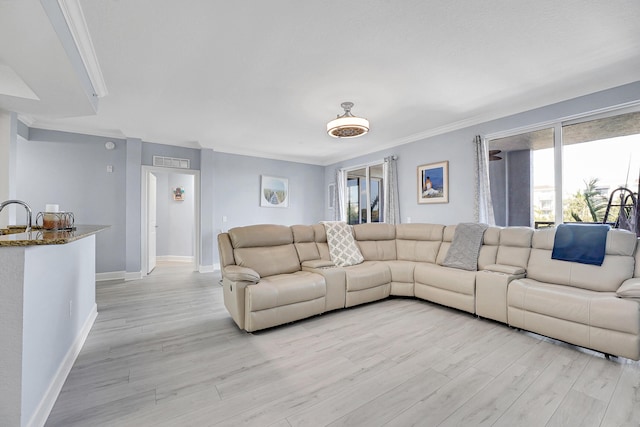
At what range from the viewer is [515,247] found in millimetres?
3359

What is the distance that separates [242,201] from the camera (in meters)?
6.22

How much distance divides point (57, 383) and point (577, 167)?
17.9 ft

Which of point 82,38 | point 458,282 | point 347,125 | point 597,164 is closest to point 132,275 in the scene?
point 82,38

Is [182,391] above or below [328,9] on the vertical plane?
below

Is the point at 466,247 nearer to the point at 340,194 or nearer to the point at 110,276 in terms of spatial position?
the point at 340,194

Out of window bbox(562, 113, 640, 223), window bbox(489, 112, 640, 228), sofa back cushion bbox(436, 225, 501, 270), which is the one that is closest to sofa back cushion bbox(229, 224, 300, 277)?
sofa back cushion bbox(436, 225, 501, 270)

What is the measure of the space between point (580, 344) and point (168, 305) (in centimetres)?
441

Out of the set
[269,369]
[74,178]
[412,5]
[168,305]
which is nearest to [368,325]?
[269,369]

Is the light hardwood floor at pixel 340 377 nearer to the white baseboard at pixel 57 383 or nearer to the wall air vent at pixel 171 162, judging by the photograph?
the white baseboard at pixel 57 383

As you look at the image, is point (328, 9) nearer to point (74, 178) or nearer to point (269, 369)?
point (269, 369)

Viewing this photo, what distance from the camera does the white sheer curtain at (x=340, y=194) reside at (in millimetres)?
6867

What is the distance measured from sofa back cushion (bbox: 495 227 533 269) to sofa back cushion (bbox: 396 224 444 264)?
839mm

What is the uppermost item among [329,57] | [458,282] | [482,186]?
[329,57]

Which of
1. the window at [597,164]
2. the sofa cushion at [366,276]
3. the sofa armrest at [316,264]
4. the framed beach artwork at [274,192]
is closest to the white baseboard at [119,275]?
the framed beach artwork at [274,192]
